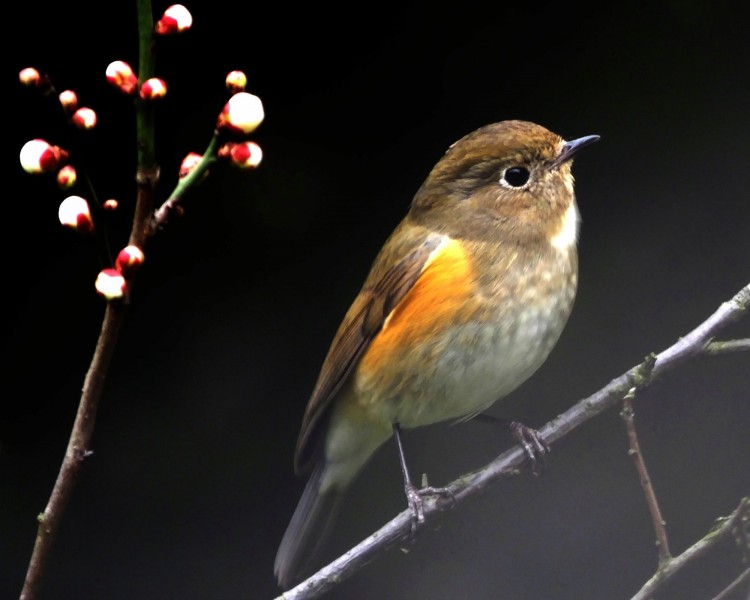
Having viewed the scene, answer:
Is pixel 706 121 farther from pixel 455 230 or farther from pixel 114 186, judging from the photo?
pixel 114 186

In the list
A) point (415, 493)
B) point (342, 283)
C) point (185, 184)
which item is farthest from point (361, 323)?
point (185, 184)

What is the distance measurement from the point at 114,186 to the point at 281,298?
0.19 metres

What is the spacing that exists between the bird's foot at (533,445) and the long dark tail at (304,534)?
0.59 ft

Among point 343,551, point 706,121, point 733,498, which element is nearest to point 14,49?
point 343,551

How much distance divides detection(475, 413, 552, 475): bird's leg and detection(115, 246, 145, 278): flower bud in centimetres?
48

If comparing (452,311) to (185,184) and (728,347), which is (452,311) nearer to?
(728,347)

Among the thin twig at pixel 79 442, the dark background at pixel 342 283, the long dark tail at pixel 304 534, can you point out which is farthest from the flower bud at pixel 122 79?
the long dark tail at pixel 304 534

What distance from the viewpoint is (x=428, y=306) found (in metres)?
0.93

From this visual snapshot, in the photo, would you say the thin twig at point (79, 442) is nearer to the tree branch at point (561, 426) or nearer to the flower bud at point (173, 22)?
the flower bud at point (173, 22)

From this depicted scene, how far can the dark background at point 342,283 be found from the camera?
891 millimetres

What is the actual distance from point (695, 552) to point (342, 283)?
41 centimetres

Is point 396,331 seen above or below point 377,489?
above

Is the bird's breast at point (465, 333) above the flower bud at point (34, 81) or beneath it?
beneath

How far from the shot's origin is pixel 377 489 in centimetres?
96
